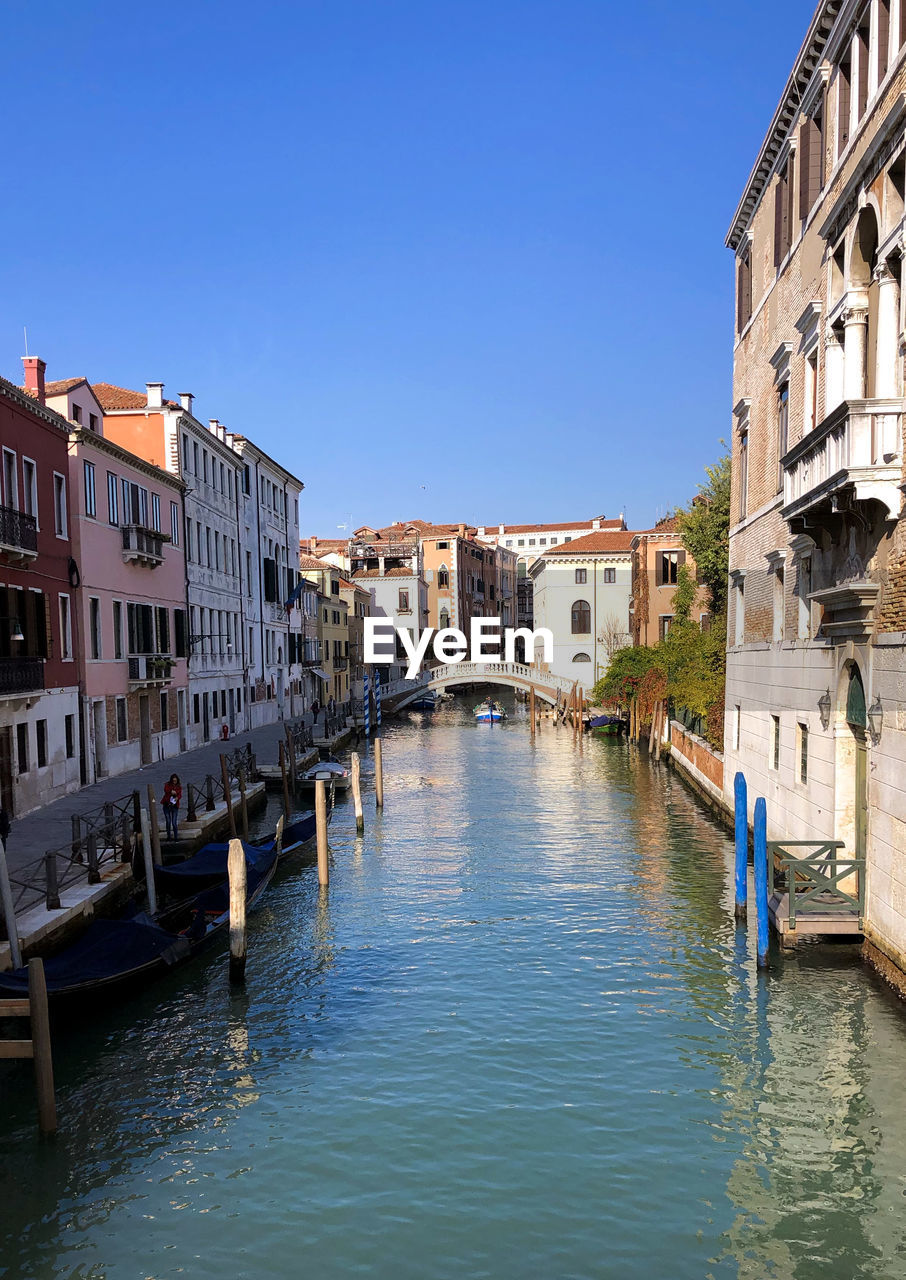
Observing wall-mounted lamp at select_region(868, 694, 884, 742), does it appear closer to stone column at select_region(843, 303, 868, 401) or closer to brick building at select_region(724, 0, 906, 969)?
brick building at select_region(724, 0, 906, 969)

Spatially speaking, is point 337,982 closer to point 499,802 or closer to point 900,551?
point 900,551

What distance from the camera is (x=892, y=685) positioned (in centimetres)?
1006

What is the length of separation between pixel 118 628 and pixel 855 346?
1844 cm

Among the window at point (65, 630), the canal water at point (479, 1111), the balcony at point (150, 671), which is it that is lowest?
the canal water at point (479, 1111)

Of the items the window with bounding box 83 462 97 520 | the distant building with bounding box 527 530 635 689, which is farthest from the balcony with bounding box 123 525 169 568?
the distant building with bounding box 527 530 635 689

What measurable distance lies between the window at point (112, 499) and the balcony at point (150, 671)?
11.2 feet

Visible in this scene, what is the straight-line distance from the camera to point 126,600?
2531 cm

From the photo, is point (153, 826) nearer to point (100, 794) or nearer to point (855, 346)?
point (100, 794)

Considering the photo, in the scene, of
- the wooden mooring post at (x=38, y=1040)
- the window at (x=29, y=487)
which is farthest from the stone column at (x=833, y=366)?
the window at (x=29, y=487)

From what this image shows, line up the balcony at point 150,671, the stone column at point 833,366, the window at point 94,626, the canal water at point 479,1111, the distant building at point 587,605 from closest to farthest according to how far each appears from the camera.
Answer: the canal water at point 479,1111
the stone column at point 833,366
the window at point 94,626
the balcony at point 150,671
the distant building at point 587,605

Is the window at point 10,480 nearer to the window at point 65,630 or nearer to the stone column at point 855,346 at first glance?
the window at point 65,630

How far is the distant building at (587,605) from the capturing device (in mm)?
56969

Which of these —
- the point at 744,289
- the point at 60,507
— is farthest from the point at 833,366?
the point at 60,507

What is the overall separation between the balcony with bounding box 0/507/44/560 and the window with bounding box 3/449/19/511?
7.1 inches
